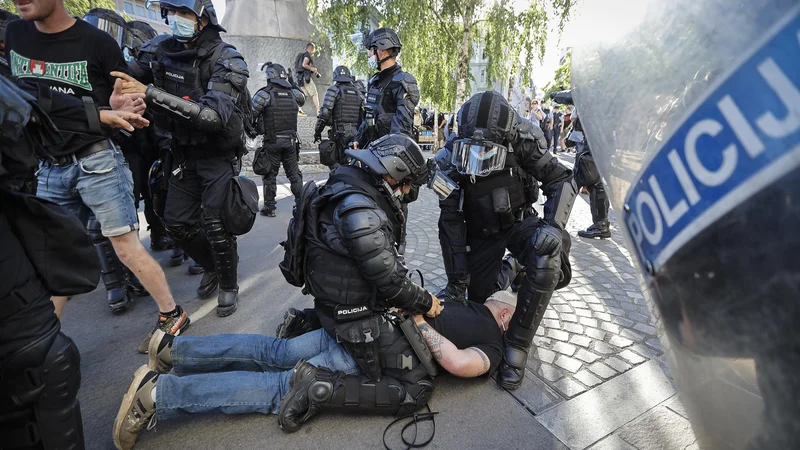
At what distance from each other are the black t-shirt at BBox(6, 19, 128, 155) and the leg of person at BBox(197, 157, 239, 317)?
28.5 inches

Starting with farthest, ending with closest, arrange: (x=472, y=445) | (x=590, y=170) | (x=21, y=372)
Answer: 1. (x=590, y=170)
2. (x=472, y=445)
3. (x=21, y=372)

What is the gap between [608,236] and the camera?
17.0ft

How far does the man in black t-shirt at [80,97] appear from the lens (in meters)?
2.28

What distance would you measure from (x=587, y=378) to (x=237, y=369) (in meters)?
2.02

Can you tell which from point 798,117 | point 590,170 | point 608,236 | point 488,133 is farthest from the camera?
point 608,236

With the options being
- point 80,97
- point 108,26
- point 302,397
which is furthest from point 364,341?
point 108,26

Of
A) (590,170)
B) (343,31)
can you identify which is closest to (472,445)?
(590,170)

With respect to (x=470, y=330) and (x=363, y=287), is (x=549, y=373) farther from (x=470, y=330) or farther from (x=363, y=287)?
(x=363, y=287)

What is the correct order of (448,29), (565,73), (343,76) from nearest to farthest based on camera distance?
1. (343,76)
2. (565,73)
3. (448,29)

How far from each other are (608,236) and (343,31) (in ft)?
29.6

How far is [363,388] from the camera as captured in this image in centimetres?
200

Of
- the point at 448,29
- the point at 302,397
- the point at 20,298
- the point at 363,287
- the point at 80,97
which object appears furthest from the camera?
the point at 448,29

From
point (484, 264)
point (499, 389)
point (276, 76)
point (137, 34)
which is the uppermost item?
point (137, 34)

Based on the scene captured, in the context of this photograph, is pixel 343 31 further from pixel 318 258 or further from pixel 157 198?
pixel 318 258
